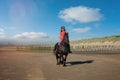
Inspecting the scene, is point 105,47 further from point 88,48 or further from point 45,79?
point 45,79

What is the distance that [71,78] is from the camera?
10555mm

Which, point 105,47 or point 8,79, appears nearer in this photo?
point 8,79

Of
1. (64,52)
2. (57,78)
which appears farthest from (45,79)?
(64,52)

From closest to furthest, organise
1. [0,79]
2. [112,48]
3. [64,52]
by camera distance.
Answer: [0,79] < [64,52] < [112,48]

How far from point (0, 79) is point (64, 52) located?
646cm

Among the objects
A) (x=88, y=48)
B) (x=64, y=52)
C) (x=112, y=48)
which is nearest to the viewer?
(x=64, y=52)

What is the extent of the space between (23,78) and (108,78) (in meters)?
3.91

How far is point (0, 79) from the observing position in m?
10.2

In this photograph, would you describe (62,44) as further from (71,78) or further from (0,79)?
(0,79)

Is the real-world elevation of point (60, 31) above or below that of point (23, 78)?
above

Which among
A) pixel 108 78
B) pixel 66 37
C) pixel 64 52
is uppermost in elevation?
pixel 66 37

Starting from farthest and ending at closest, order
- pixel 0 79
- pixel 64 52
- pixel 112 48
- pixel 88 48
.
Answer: pixel 88 48 → pixel 112 48 → pixel 64 52 → pixel 0 79

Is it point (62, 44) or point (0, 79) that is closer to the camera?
point (0, 79)

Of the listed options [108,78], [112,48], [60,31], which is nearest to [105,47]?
[112,48]
